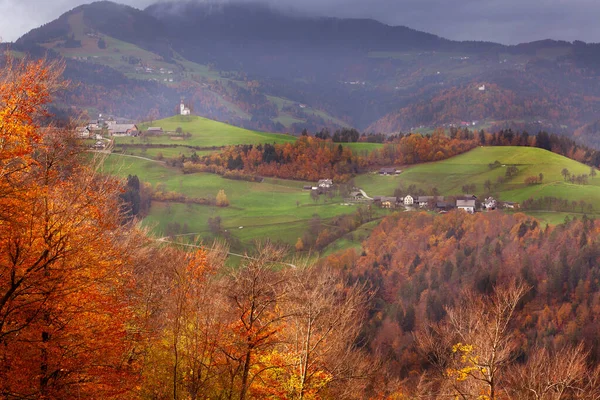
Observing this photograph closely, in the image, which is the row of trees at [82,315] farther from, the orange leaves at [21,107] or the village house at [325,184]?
the village house at [325,184]

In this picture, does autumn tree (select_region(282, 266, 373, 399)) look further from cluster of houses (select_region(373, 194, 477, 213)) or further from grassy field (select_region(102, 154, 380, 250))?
cluster of houses (select_region(373, 194, 477, 213))

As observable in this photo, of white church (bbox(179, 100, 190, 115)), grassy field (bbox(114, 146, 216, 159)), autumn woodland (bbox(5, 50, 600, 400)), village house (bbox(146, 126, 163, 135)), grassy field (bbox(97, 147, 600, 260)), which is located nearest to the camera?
autumn woodland (bbox(5, 50, 600, 400))

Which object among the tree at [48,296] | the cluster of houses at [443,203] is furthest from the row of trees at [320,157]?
the tree at [48,296]

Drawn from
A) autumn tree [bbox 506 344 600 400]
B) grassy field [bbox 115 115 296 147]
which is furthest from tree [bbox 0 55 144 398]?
grassy field [bbox 115 115 296 147]

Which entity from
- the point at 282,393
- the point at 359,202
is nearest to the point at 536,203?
the point at 359,202

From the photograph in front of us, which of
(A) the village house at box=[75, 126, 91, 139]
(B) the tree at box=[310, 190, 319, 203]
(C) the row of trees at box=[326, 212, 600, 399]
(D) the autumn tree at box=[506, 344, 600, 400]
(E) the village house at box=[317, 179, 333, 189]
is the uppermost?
(A) the village house at box=[75, 126, 91, 139]

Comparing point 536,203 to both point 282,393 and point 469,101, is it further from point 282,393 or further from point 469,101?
point 282,393
